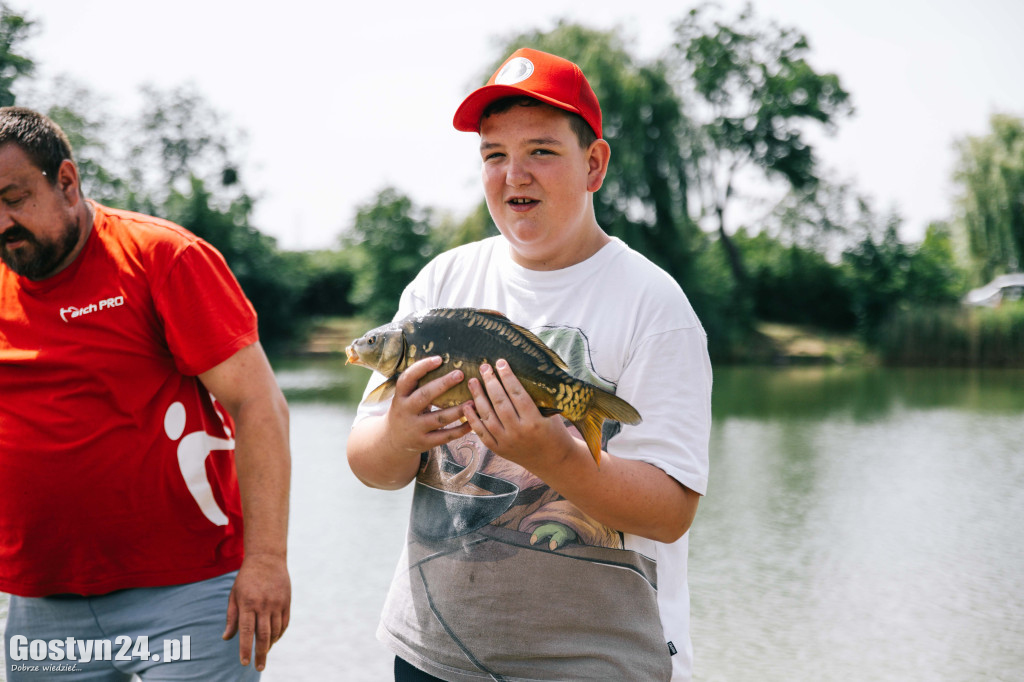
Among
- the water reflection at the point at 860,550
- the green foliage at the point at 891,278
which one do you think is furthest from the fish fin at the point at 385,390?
the green foliage at the point at 891,278

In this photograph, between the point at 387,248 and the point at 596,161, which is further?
the point at 387,248

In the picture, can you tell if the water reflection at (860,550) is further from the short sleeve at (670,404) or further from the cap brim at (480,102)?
the cap brim at (480,102)

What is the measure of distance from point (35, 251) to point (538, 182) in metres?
1.27

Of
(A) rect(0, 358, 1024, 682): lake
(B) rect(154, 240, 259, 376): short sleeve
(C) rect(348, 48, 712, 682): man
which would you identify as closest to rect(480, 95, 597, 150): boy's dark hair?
(C) rect(348, 48, 712, 682): man

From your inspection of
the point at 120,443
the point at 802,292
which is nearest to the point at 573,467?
the point at 120,443

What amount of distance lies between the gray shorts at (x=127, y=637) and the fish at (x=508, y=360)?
899 mm

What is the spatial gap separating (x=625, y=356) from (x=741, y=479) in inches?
355

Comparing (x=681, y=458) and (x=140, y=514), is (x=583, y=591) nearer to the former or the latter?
(x=681, y=458)

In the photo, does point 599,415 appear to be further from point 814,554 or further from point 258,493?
point 814,554

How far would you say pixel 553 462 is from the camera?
5.19 feet

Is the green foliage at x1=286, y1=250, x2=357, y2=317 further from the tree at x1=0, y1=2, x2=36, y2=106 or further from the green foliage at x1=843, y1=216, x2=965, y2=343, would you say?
the tree at x1=0, y1=2, x2=36, y2=106

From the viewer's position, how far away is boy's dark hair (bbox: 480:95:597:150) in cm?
179

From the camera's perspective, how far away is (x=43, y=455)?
213cm

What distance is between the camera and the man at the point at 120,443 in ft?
6.95
